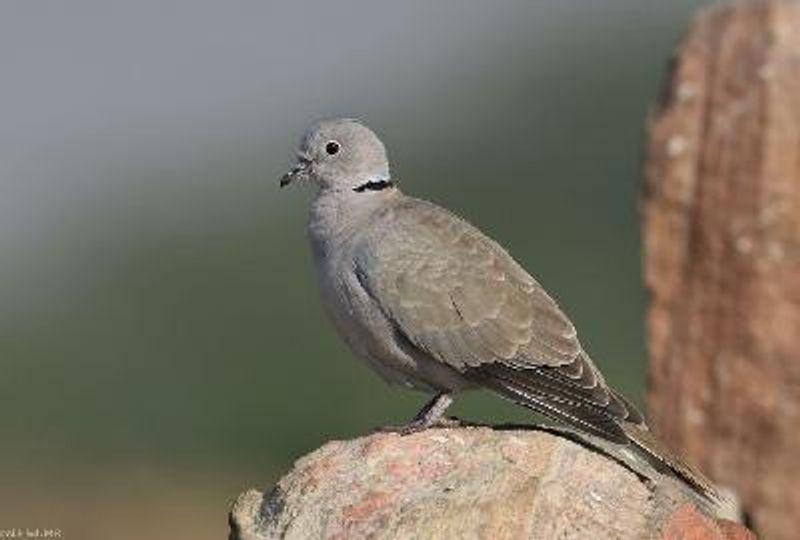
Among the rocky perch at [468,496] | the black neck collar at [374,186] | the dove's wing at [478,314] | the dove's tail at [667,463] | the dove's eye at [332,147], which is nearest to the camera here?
the rocky perch at [468,496]

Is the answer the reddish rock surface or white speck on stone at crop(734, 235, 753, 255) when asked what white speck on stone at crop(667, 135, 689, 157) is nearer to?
the reddish rock surface

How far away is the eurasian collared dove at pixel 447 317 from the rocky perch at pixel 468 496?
0.75 m

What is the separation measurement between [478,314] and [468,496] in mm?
1991

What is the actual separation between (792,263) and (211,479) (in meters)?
9.44

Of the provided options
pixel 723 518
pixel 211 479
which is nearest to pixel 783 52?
pixel 723 518

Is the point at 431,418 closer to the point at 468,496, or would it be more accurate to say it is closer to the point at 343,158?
the point at 468,496

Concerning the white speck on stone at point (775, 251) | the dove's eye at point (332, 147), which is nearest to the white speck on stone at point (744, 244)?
the white speck on stone at point (775, 251)

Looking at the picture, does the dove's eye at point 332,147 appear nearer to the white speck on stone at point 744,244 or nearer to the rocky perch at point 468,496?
the rocky perch at point 468,496

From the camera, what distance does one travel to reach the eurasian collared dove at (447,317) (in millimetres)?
13516

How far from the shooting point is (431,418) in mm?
13438

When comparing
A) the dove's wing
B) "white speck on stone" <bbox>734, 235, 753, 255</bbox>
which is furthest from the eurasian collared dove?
"white speck on stone" <bbox>734, 235, 753, 255</bbox>

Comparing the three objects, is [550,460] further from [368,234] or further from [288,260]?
[288,260]

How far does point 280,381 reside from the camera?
2928 centimetres

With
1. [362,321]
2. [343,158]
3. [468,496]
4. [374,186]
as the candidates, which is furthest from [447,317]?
[468,496]
